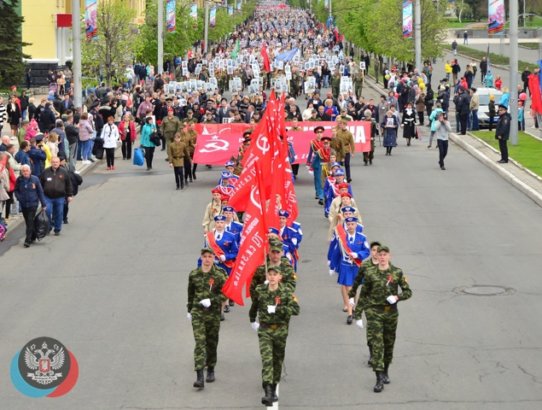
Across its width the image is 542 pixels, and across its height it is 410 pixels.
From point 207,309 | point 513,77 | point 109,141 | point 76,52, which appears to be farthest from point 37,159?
point 513,77

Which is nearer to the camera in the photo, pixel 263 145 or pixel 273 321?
pixel 273 321

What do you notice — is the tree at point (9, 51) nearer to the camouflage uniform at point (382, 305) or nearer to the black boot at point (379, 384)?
the camouflage uniform at point (382, 305)

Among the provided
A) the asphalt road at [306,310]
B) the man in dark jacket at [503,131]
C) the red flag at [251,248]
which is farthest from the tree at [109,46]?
the red flag at [251,248]

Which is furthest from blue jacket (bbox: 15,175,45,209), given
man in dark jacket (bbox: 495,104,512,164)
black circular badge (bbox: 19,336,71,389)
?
man in dark jacket (bbox: 495,104,512,164)

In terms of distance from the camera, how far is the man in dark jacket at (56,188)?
24.5 meters

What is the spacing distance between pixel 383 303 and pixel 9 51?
150 ft

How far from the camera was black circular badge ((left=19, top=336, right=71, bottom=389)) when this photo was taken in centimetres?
1452

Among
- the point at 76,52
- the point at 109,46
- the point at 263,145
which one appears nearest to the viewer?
the point at 263,145

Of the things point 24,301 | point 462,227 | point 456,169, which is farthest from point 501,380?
point 456,169

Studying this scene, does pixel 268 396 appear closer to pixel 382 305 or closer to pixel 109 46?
pixel 382 305

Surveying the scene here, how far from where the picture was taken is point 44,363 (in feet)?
50.6

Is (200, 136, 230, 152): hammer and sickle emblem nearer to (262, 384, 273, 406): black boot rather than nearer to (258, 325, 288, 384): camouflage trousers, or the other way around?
(258, 325, 288, 384): camouflage trousers

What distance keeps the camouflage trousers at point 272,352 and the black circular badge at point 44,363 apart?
7.34ft

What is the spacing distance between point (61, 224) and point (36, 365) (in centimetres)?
985
